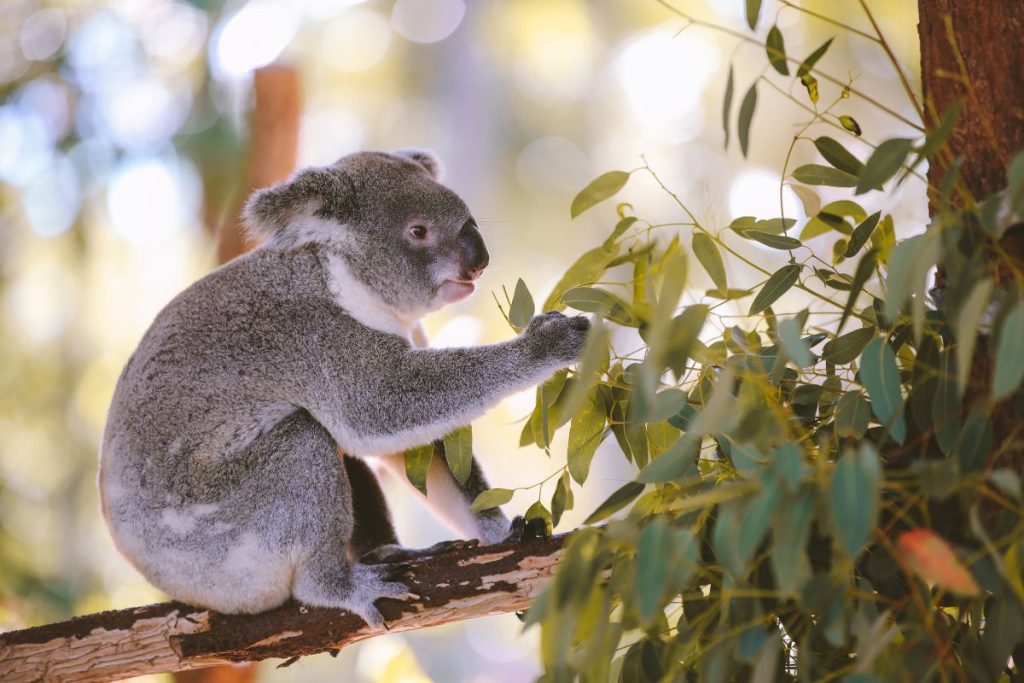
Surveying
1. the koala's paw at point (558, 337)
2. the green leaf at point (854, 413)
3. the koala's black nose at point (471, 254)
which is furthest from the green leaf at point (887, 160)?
the koala's black nose at point (471, 254)

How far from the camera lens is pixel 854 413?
156 centimetres

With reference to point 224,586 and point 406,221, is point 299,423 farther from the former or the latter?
point 406,221

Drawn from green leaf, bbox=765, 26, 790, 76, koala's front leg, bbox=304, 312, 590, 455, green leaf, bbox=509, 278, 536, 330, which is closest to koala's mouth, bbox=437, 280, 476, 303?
koala's front leg, bbox=304, 312, 590, 455

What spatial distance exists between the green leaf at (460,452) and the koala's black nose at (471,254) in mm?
545

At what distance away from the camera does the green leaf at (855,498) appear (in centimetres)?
110

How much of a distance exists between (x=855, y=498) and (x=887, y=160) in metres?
0.54

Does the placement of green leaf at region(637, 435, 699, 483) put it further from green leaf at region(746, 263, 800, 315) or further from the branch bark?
the branch bark

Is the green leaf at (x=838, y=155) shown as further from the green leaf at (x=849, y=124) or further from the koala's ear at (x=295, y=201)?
the koala's ear at (x=295, y=201)

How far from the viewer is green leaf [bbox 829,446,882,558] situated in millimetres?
1099

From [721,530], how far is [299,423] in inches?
58.1

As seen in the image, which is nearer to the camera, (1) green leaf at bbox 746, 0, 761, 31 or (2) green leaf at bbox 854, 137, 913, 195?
(2) green leaf at bbox 854, 137, 913, 195

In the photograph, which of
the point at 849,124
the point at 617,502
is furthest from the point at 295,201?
the point at 849,124

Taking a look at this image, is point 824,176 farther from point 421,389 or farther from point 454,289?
point 454,289

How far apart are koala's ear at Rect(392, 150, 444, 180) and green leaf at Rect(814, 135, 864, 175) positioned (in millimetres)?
1745
